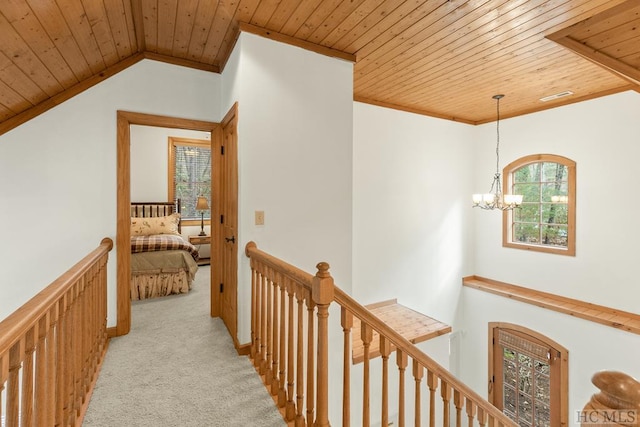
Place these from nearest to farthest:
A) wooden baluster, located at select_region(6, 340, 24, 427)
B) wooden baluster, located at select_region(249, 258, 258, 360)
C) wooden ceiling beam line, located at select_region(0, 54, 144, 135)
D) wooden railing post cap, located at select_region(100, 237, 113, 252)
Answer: wooden baluster, located at select_region(6, 340, 24, 427) → wooden baluster, located at select_region(249, 258, 258, 360) → wooden ceiling beam line, located at select_region(0, 54, 144, 135) → wooden railing post cap, located at select_region(100, 237, 113, 252)

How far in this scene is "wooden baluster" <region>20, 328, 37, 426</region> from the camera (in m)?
1.05

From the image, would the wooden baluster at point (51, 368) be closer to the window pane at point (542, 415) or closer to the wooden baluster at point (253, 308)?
the wooden baluster at point (253, 308)

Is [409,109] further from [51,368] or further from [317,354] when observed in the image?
[51,368]

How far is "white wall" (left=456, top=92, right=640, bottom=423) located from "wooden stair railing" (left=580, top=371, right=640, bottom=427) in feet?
13.7

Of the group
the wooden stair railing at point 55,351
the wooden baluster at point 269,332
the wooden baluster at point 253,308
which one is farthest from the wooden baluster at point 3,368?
the wooden baluster at point 253,308

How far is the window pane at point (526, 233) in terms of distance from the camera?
15.6 feet

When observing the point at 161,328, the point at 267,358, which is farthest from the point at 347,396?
the point at 161,328

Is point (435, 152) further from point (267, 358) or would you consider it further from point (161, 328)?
point (161, 328)

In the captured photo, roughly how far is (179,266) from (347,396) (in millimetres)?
3343

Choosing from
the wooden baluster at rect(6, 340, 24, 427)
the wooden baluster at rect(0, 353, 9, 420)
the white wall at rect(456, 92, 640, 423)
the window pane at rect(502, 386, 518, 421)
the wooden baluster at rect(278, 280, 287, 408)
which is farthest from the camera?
the window pane at rect(502, 386, 518, 421)

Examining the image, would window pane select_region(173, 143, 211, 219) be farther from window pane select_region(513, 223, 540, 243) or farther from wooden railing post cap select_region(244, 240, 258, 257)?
window pane select_region(513, 223, 540, 243)

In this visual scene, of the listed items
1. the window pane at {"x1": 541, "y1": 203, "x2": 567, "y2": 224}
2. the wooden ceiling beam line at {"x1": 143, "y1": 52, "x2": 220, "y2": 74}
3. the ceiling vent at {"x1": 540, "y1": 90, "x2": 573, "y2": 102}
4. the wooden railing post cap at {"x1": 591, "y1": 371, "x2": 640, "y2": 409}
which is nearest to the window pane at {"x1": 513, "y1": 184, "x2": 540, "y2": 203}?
the window pane at {"x1": 541, "y1": 203, "x2": 567, "y2": 224}

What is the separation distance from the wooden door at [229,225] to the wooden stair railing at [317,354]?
1.16 ft

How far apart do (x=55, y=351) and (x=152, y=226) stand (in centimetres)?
401
